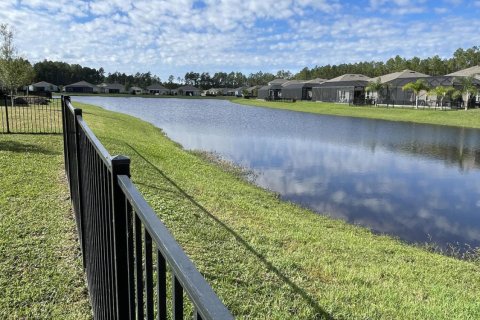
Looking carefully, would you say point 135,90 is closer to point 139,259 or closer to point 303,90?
point 303,90

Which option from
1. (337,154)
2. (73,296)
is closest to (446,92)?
(337,154)

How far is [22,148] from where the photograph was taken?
1073 cm

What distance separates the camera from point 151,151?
13266 millimetres

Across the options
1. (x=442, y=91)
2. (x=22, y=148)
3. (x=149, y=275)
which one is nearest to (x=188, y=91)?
(x=442, y=91)

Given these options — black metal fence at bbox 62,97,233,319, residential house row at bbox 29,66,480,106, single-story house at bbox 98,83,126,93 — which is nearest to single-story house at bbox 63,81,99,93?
single-story house at bbox 98,83,126,93

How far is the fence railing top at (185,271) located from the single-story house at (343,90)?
62.7 meters

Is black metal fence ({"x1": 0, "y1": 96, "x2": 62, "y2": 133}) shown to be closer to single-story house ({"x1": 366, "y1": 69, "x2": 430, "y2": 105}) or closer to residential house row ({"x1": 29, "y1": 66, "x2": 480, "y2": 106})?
residential house row ({"x1": 29, "y1": 66, "x2": 480, "y2": 106})

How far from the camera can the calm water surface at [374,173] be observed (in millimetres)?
9344

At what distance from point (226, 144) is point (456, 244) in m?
13.0

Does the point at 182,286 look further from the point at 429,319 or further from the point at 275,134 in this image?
the point at 275,134

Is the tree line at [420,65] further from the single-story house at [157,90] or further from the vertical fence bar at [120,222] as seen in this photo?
the vertical fence bar at [120,222]

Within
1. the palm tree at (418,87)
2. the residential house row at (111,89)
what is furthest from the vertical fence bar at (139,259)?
the residential house row at (111,89)

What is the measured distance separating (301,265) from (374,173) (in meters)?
9.75

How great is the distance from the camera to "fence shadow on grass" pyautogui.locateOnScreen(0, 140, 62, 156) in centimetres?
1043
